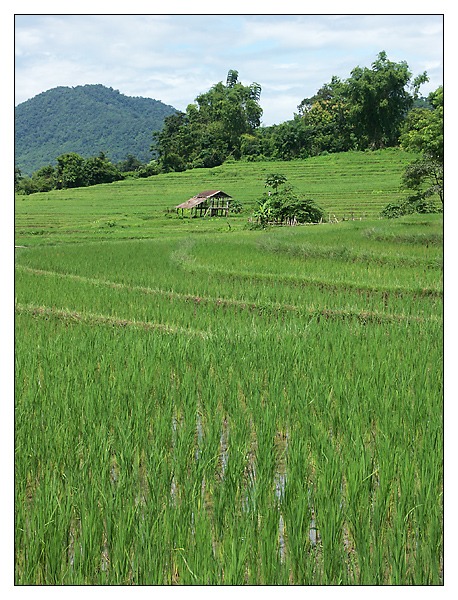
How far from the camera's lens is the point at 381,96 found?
71.8 feet

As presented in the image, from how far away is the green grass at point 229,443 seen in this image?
1.61 m

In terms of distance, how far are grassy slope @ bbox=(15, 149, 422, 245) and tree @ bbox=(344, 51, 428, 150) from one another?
12.7 ft

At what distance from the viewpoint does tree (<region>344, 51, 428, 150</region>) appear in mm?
21172

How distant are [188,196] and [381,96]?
10822 mm

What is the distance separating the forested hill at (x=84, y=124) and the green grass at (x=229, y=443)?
10580 mm

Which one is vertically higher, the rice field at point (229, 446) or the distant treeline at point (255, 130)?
the distant treeline at point (255, 130)

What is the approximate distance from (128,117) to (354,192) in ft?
66.7

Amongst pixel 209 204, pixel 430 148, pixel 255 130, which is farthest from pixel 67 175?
pixel 430 148

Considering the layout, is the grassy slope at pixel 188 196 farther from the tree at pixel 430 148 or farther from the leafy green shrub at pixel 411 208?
the tree at pixel 430 148

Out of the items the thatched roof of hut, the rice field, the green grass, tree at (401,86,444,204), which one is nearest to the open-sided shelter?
the thatched roof of hut

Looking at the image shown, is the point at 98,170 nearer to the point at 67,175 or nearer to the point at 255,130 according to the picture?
the point at 67,175

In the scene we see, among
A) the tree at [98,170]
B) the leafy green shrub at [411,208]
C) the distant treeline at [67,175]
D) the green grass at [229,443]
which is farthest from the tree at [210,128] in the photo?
the green grass at [229,443]

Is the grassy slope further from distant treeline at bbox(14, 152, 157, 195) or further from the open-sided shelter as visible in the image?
the open-sided shelter
